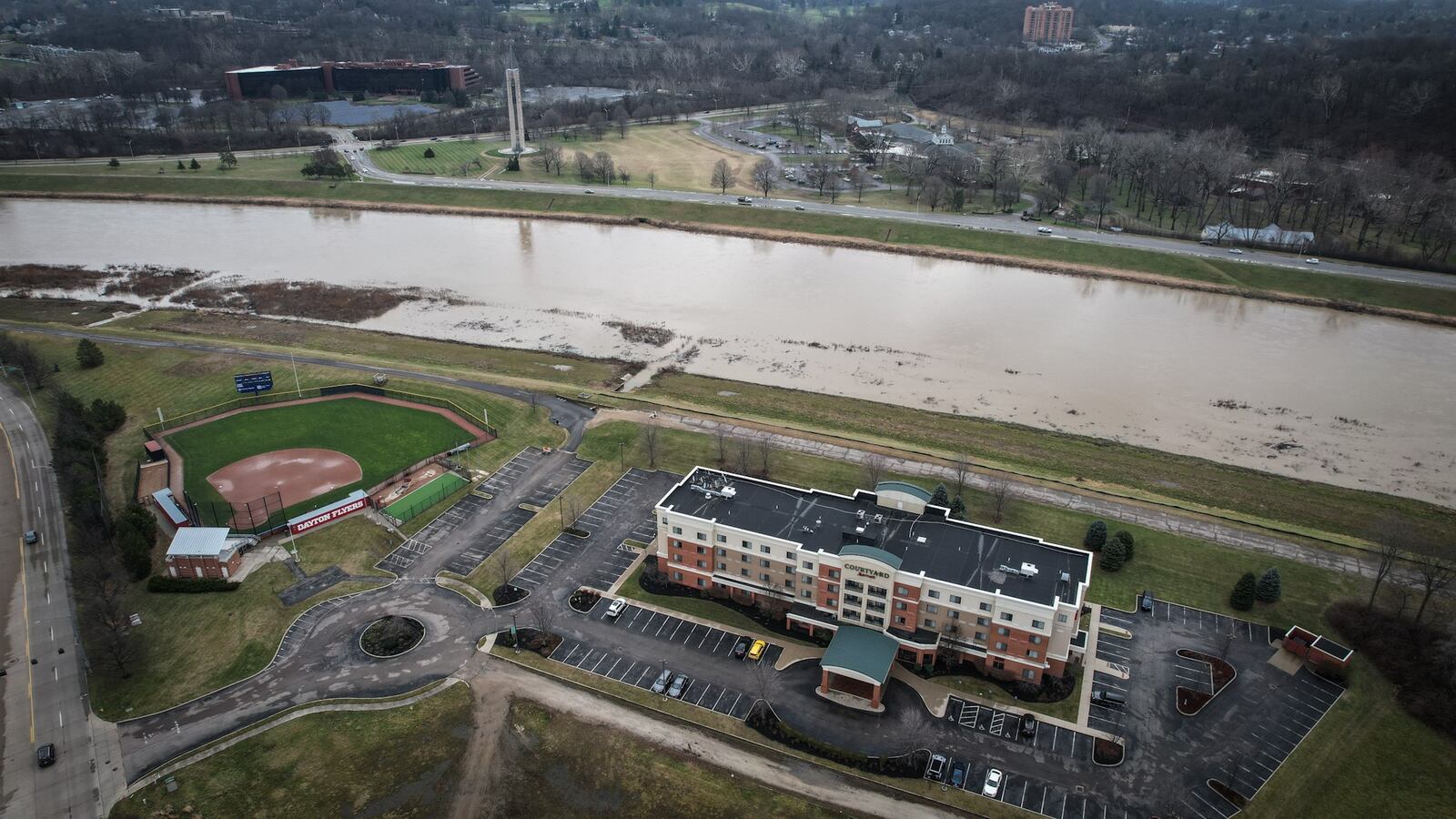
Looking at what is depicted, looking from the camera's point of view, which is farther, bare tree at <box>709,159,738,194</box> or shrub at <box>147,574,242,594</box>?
bare tree at <box>709,159,738,194</box>

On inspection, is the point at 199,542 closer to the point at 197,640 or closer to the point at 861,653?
the point at 197,640

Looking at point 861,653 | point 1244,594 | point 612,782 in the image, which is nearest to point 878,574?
point 861,653

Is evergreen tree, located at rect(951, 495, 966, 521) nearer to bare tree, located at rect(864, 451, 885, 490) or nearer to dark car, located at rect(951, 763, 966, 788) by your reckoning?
bare tree, located at rect(864, 451, 885, 490)

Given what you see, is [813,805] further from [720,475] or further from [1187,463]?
[1187,463]

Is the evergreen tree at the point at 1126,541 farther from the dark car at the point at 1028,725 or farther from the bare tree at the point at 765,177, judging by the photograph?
the bare tree at the point at 765,177

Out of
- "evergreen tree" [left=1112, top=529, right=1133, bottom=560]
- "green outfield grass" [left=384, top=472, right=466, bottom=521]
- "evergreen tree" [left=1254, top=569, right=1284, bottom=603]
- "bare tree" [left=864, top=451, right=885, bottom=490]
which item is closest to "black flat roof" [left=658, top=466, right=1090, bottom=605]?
"bare tree" [left=864, top=451, right=885, bottom=490]

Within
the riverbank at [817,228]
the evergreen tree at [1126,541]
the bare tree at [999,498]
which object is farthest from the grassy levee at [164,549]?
the riverbank at [817,228]
